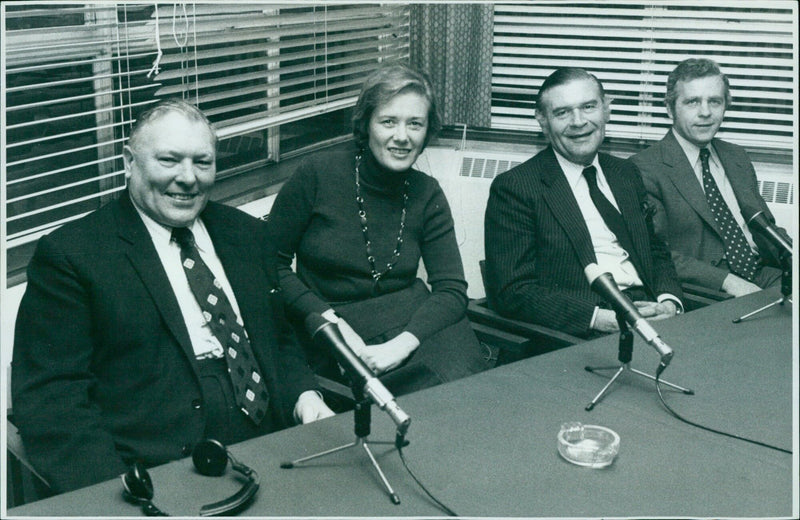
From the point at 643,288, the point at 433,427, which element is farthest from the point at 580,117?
the point at 433,427

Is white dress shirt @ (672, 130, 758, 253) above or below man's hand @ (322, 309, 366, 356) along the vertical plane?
above

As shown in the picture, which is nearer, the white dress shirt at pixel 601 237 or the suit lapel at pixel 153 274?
the suit lapel at pixel 153 274

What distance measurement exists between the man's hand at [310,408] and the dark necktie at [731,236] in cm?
190

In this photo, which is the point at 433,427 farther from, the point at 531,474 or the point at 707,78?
the point at 707,78

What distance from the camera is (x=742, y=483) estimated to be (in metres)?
1.60

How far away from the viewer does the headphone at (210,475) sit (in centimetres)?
143

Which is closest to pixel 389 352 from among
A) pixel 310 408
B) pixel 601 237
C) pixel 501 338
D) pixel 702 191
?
pixel 501 338

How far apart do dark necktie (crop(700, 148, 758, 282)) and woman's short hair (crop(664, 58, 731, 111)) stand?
318mm

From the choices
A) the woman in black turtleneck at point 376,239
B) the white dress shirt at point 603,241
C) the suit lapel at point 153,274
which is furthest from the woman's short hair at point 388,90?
the suit lapel at point 153,274

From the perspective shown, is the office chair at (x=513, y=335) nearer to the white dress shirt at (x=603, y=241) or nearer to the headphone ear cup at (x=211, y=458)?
the white dress shirt at (x=603, y=241)

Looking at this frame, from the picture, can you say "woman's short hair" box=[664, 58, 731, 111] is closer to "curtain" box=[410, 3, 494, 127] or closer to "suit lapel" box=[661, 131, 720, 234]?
"suit lapel" box=[661, 131, 720, 234]

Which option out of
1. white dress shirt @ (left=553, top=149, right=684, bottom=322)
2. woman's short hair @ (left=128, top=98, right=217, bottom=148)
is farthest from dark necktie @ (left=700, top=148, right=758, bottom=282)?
woman's short hair @ (left=128, top=98, right=217, bottom=148)

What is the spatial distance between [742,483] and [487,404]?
1.72 feet

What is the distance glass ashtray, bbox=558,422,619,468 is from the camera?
163cm
